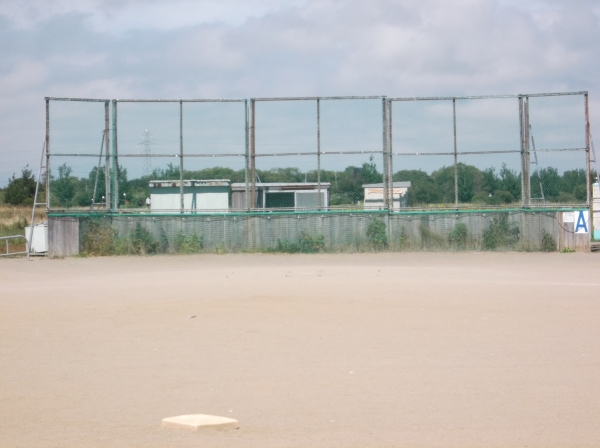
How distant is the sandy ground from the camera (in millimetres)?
6992

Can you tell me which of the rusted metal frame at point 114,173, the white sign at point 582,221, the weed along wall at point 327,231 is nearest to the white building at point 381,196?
the weed along wall at point 327,231

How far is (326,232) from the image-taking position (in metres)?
25.4

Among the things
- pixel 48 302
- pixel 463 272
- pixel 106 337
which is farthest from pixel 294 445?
pixel 463 272

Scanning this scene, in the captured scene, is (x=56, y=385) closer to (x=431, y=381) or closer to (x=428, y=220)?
(x=431, y=381)

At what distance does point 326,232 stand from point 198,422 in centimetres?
1855

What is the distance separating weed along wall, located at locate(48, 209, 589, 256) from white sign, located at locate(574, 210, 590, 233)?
2.10 feet

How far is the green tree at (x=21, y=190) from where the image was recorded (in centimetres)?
5897

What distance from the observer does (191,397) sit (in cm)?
806

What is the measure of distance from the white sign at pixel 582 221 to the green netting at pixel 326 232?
674mm

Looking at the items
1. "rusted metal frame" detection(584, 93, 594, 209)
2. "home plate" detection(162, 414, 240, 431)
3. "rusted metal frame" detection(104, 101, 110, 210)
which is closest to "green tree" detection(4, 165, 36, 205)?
"rusted metal frame" detection(104, 101, 110, 210)

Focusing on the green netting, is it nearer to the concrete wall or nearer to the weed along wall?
the weed along wall

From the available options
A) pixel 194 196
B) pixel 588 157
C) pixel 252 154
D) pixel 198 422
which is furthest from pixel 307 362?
pixel 588 157

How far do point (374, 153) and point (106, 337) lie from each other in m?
16.5

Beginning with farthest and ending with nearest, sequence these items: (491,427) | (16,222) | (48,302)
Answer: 1. (16,222)
2. (48,302)
3. (491,427)
